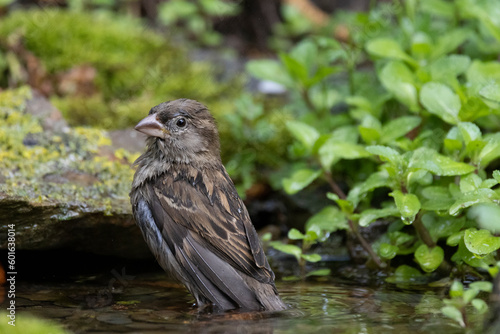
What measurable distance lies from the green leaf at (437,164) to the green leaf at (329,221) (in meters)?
0.70

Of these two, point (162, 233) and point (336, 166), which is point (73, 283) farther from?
point (336, 166)

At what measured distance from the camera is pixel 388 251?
3.94 meters

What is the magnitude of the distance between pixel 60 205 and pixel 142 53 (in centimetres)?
357

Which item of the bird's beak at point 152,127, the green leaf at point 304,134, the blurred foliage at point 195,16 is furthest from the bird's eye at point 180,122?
the blurred foliage at point 195,16

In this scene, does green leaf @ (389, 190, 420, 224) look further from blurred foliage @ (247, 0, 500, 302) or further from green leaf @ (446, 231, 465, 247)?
green leaf @ (446, 231, 465, 247)

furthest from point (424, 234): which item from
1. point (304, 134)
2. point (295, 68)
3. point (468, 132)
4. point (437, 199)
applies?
point (295, 68)

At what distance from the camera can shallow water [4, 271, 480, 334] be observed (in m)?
2.96

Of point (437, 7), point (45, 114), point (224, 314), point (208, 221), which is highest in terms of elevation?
point (437, 7)

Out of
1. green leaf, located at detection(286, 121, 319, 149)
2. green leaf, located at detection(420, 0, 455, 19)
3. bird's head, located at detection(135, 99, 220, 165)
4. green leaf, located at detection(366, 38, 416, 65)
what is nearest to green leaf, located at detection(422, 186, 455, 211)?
green leaf, located at detection(286, 121, 319, 149)

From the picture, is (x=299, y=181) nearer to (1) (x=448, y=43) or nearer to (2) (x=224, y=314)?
(2) (x=224, y=314)

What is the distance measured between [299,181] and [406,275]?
973 mm

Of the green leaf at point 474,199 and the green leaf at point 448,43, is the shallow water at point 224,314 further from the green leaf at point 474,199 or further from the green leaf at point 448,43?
the green leaf at point 448,43

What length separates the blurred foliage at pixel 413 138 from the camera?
3709 mm

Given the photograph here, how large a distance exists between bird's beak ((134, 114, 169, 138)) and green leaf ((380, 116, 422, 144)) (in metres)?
1.54
